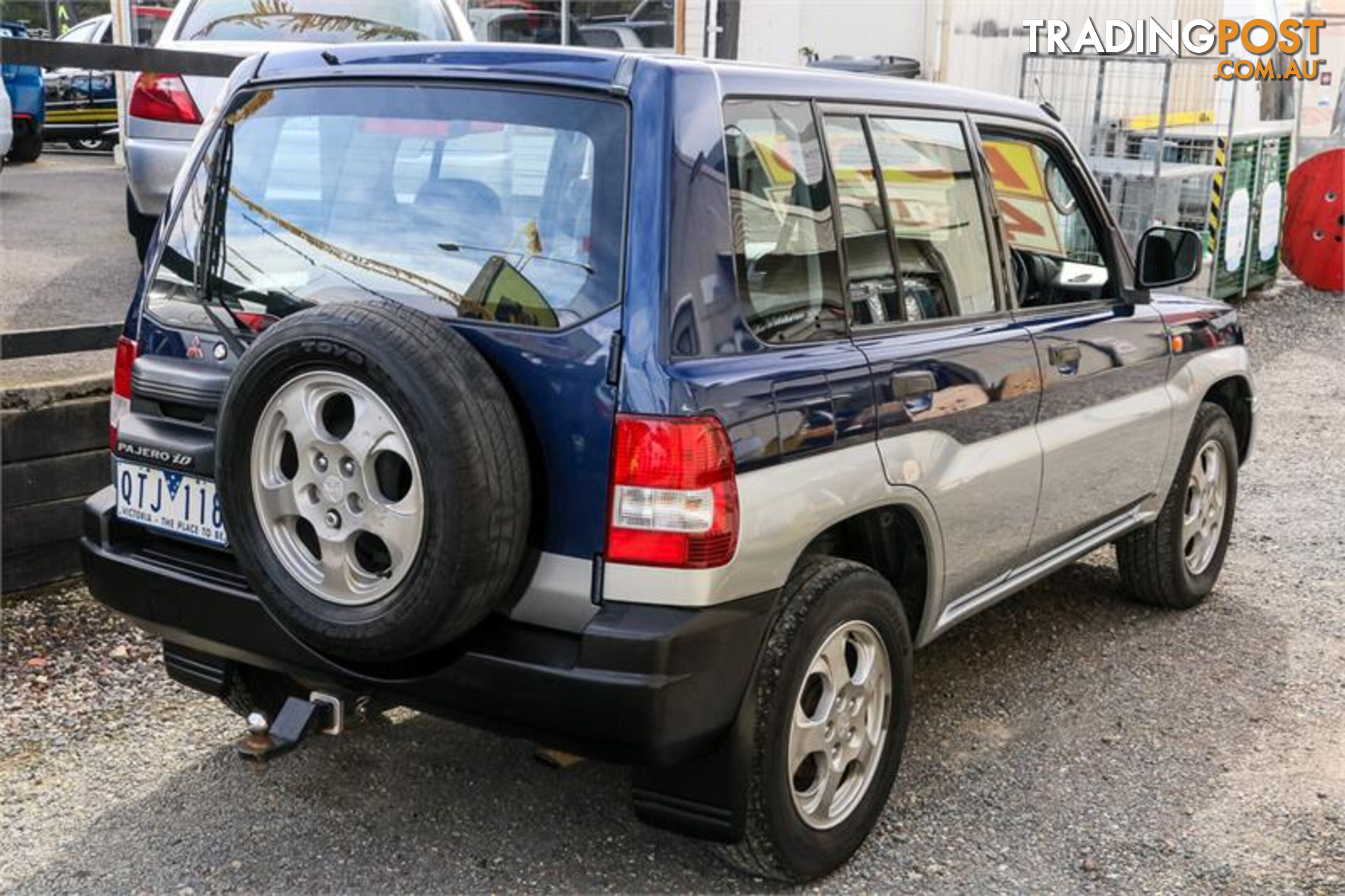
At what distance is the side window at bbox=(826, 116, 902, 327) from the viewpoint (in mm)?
3578

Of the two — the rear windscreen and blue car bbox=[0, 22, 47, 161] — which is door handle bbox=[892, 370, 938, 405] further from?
blue car bbox=[0, 22, 47, 161]

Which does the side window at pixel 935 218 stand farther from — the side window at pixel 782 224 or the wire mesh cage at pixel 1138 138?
the wire mesh cage at pixel 1138 138

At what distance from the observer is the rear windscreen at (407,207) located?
10.2 feet

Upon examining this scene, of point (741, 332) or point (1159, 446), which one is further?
point (1159, 446)

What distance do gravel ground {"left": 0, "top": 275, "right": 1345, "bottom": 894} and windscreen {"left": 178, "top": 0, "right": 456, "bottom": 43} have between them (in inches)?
168

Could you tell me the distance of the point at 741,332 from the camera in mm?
3184

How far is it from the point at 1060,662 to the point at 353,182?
2.94 m

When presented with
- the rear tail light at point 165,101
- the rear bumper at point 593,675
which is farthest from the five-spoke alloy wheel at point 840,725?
the rear tail light at point 165,101

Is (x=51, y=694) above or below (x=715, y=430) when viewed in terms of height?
below

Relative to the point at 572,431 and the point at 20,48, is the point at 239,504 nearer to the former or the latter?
the point at 572,431

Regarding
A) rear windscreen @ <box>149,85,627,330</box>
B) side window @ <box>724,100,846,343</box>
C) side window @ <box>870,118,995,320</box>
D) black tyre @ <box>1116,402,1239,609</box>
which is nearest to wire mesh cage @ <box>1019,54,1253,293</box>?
black tyre @ <box>1116,402,1239,609</box>

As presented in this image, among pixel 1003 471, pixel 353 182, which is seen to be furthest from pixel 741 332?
pixel 1003 471

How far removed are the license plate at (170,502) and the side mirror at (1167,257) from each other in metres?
2.99

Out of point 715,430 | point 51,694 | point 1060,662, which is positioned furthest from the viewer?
point 1060,662
